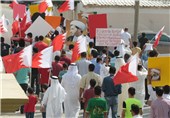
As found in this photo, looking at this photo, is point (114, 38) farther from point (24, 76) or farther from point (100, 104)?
point (100, 104)

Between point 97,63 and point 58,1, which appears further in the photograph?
point 58,1

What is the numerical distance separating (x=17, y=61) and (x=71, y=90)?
6.10ft

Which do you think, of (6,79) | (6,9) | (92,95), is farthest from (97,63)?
(6,9)

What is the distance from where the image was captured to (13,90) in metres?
4.92

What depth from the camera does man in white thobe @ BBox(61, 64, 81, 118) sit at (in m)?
12.9

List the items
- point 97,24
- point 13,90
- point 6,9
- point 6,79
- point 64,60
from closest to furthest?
point 13,90 < point 6,79 < point 64,60 < point 97,24 < point 6,9

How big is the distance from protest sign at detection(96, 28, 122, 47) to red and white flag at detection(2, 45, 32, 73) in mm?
3830

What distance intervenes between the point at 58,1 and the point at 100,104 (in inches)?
907

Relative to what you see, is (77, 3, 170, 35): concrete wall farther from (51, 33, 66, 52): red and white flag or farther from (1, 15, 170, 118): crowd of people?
(51, 33, 66, 52): red and white flag

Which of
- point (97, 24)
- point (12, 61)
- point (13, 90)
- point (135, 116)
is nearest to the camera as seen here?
point (13, 90)

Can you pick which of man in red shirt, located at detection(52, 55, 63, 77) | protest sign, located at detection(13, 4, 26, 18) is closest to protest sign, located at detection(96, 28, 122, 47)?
man in red shirt, located at detection(52, 55, 63, 77)

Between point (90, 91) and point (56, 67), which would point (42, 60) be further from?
point (56, 67)

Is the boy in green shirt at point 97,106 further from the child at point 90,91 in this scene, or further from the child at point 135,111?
the child at point 135,111

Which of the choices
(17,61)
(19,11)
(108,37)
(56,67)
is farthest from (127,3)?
(17,61)
